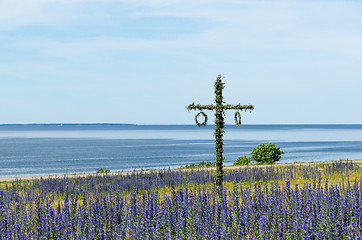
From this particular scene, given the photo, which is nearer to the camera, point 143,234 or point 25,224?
point 143,234

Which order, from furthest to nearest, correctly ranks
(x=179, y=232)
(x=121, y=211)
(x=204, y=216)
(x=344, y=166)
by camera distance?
(x=344, y=166), (x=121, y=211), (x=204, y=216), (x=179, y=232)

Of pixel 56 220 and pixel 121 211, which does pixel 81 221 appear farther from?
pixel 121 211

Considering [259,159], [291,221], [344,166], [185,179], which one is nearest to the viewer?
[291,221]

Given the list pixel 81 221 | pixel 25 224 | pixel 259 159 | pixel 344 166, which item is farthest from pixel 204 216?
pixel 259 159

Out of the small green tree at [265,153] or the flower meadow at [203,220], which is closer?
the flower meadow at [203,220]

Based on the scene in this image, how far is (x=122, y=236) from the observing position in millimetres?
8688

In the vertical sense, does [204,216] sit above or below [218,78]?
below

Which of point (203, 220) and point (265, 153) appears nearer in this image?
point (203, 220)

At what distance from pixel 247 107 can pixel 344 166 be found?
10581 millimetres

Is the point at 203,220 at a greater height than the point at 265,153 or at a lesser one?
greater

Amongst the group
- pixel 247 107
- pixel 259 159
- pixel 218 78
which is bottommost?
pixel 259 159

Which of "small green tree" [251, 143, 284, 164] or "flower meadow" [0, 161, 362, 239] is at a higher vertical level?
"flower meadow" [0, 161, 362, 239]

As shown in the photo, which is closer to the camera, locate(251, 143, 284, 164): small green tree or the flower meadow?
the flower meadow

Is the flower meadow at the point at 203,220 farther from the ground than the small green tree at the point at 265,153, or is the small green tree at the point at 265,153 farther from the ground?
the flower meadow at the point at 203,220
